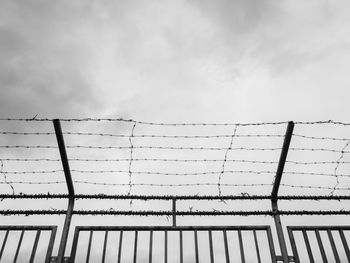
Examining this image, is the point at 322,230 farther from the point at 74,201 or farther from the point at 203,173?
the point at 74,201

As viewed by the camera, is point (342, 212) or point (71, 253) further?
point (342, 212)

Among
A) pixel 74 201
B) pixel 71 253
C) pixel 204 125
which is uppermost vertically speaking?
pixel 204 125

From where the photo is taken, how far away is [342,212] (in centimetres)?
473

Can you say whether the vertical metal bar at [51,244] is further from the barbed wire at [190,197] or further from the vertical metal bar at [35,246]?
the barbed wire at [190,197]

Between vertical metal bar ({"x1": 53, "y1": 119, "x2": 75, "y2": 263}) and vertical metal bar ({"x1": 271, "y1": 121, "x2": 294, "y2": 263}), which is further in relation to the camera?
vertical metal bar ({"x1": 271, "y1": 121, "x2": 294, "y2": 263})

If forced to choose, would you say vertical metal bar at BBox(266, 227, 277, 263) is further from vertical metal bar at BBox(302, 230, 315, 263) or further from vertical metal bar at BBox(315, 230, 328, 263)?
vertical metal bar at BBox(315, 230, 328, 263)

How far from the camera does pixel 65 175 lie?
15.1 feet

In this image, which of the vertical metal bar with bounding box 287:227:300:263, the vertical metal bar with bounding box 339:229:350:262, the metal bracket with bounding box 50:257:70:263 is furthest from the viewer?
the vertical metal bar with bounding box 339:229:350:262

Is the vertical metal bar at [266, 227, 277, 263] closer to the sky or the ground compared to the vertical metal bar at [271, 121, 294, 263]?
closer to the ground

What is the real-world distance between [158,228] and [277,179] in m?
1.70

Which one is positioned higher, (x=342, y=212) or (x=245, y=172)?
(x=245, y=172)

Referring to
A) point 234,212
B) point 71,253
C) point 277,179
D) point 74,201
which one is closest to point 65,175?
point 74,201

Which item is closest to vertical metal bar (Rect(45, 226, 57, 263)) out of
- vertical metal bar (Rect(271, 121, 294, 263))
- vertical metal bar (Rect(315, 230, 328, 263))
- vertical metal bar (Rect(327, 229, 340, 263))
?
vertical metal bar (Rect(271, 121, 294, 263))

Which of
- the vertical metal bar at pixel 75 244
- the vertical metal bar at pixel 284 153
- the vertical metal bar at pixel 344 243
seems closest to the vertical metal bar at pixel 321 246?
the vertical metal bar at pixel 344 243
